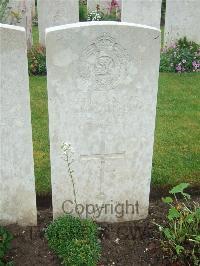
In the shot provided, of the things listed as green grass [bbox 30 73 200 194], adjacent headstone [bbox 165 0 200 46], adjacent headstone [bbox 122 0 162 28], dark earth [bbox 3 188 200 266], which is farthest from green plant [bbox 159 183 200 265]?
adjacent headstone [bbox 165 0 200 46]

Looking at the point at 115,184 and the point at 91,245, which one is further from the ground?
the point at 115,184

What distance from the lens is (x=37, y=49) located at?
893 centimetres

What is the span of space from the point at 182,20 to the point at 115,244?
21.9 feet

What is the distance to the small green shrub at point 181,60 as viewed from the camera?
8680 millimetres

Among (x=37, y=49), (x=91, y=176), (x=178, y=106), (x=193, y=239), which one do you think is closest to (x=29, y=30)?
(x=37, y=49)

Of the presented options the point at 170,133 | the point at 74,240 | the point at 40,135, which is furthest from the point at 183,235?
the point at 40,135

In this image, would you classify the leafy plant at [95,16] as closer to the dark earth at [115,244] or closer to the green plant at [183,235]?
the dark earth at [115,244]

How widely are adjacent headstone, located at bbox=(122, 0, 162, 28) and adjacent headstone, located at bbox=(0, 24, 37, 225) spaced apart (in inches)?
236

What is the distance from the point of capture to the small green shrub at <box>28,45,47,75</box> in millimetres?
8438

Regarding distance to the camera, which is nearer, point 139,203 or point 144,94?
point 144,94

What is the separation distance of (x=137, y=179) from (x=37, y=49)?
5.66 m

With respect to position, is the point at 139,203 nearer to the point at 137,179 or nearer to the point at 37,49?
the point at 137,179

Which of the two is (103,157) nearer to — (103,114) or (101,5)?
(103,114)

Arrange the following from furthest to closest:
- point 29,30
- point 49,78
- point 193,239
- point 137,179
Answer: point 29,30, point 137,179, point 193,239, point 49,78
